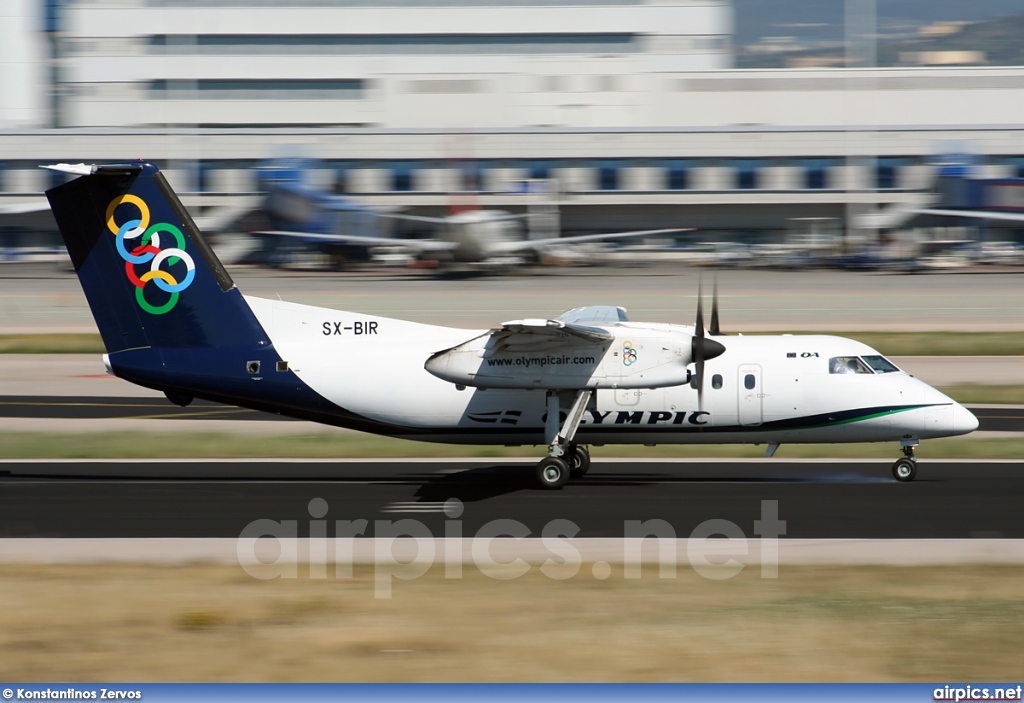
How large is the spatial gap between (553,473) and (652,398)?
197cm

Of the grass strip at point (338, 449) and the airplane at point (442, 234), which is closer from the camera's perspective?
the grass strip at point (338, 449)

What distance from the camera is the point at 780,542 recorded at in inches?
514

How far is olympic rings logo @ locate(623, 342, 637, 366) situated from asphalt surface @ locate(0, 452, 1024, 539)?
1.99 meters

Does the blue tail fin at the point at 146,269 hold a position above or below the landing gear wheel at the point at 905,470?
above

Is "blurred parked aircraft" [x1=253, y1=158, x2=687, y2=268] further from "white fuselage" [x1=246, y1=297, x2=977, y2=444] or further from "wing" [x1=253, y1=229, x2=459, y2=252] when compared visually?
"white fuselage" [x1=246, y1=297, x2=977, y2=444]

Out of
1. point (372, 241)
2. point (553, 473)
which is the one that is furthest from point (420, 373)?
point (372, 241)

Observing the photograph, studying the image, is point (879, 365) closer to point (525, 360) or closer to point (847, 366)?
point (847, 366)

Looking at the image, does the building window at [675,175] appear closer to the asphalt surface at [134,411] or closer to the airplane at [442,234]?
the airplane at [442,234]

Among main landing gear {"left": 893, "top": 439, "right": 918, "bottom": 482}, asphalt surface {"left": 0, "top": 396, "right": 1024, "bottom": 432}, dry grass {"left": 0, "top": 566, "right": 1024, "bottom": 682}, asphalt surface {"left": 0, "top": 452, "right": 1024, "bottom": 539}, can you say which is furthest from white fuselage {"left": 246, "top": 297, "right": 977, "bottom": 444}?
asphalt surface {"left": 0, "top": 396, "right": 1024, "bottom": 432}

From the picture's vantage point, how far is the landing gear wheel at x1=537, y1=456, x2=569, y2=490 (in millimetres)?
16516

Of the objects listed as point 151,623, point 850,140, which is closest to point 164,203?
point 151,623

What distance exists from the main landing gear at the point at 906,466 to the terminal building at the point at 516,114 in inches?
2269

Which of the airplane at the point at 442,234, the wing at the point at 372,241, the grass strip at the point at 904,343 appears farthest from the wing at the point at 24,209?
the grass strip at the point at 904,343
